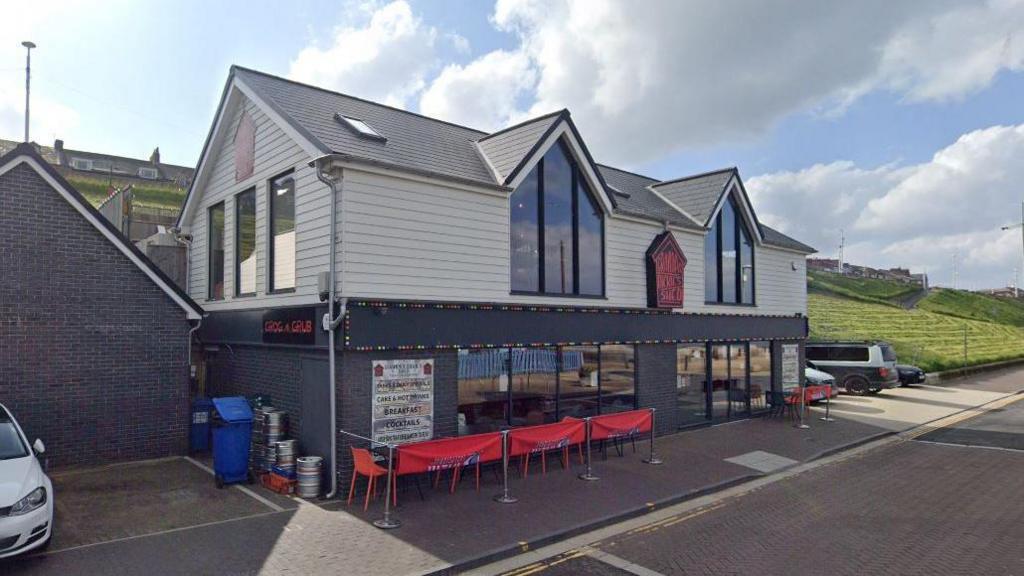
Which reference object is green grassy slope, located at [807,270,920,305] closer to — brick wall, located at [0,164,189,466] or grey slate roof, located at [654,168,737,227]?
grey slate roof, located at [654,168,737,227]

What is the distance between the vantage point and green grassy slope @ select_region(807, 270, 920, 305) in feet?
188

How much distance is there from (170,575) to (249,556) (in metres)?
0.84

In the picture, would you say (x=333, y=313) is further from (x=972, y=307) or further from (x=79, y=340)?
(x=972, y=307)

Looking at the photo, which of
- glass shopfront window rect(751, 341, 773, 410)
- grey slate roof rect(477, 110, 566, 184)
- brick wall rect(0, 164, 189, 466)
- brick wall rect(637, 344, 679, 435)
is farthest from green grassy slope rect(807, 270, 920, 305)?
brick wall rect(0, 164, 189, 466)

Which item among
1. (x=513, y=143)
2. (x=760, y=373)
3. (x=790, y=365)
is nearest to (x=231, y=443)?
(x=513, y=143)

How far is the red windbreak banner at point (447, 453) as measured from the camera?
9.48m

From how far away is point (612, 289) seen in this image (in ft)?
47.2

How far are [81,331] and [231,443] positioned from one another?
3.84 metres

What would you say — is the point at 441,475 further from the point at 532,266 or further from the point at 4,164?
the point at 4,164

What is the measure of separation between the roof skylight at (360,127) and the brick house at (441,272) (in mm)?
64

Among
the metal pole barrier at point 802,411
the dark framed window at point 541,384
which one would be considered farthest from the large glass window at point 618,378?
the metal pole barrier at point 802,411

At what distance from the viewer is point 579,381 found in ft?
45.0

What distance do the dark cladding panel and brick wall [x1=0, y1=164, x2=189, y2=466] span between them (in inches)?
197

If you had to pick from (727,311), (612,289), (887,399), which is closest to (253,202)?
(612,289)
